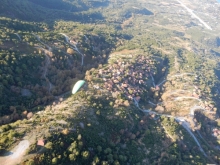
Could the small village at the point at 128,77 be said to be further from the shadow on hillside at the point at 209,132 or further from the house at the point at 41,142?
the house at the point at 41,142

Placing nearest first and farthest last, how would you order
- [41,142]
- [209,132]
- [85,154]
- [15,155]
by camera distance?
[15,155] < [41,142] < [85,154] < [209,132]

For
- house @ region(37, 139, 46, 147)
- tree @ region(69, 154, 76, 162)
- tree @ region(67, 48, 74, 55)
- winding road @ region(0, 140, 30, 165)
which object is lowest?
tree @ region(67, 48, 74, 55)

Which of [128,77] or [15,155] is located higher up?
[15,155]

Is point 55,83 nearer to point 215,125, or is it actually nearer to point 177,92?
point 177,92

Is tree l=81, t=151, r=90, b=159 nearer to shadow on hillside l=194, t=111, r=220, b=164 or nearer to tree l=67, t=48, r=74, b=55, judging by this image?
shadow on hillside l=194, t=111, r=220, b=164

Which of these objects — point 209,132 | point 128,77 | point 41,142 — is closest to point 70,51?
point 128,77

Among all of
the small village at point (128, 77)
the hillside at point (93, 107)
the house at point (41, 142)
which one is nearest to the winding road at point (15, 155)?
the hillside at point (93, 107)

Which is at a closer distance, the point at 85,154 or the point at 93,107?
the point at 85,154

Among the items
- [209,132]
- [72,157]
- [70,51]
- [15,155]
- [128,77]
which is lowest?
[209,132]

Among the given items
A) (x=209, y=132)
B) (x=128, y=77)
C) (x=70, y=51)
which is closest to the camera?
(x=209, y=132)

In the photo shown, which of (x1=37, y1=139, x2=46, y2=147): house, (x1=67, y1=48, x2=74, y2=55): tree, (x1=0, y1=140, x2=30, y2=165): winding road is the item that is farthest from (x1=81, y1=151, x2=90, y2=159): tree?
(x1=67, y1=48, x2=74, y2=55): tree

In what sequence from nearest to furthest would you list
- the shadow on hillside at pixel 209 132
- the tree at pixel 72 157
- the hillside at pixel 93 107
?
the tree at pixel 72 157
the hillside at pixel 93 107
the shadow on hillside at pixel 209 132

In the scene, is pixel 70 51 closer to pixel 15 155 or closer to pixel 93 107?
pixel 93 107
